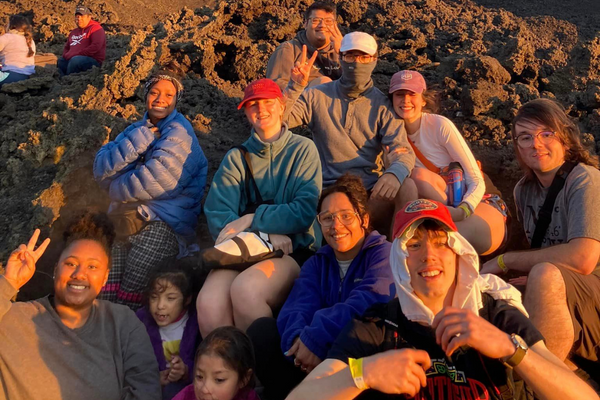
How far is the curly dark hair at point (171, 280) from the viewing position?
135 inches

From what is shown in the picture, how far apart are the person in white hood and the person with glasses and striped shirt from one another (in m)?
3.10

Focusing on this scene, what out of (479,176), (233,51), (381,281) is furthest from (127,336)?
(233,51)

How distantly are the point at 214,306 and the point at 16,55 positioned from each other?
6573 mm

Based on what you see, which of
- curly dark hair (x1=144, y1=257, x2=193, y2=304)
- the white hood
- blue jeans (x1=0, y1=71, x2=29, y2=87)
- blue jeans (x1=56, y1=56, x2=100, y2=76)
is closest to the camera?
the white hood

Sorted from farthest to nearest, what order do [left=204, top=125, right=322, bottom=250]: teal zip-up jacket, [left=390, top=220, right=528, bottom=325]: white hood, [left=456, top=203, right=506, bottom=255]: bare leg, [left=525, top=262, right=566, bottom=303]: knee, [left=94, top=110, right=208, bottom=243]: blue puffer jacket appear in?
[left=94, top=110, right=208, bottom=243]: blue puffer jacket → [left=456, top=203, right=506, bottom=255]: bare leg → [left=204, top=125, right=322, bottom=250]: teal zip-up jacket → [left=525, top=262, right=566, bottom=303]: knee → [left=390, top=220, right=528, bottom=325]: white hood

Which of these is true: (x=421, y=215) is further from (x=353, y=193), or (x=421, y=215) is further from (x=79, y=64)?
(x=79, y=64)

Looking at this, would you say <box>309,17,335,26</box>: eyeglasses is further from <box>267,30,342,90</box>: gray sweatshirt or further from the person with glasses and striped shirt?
<box>267,30,342,90</box>: gray sweatshirt

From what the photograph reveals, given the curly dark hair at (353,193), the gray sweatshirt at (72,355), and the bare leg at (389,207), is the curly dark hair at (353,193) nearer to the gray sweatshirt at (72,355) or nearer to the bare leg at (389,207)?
the bare leg at (389,207)

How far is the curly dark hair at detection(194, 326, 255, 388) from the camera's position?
2635 millimetres

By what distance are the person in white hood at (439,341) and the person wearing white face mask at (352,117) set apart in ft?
6.21

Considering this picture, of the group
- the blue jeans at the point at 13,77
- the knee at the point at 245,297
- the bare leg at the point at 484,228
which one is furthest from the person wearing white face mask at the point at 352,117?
the blue jeans at the point at 13,77

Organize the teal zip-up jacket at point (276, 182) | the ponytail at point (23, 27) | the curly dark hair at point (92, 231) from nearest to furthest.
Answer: the curly dark hair at point (92, 231) → the teal zip-up jacket at point (276, 182) → the ponytail at point (23, 27)

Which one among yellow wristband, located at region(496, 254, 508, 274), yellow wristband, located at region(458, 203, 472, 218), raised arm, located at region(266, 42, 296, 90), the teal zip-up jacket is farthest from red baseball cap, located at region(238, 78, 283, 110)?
yellow wristband, located at region(496, 254, 508, 274)

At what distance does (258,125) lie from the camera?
3.72 metres
